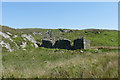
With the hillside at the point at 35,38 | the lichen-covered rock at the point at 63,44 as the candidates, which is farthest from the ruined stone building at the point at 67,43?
the hillside at the point at 35,38

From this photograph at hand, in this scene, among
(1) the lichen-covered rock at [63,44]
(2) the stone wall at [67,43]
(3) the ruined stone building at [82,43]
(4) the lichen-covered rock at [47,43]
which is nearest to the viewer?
(3) the ruined stone building at [82,43]

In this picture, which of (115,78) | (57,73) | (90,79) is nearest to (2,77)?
(57,73)

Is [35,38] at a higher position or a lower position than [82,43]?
higher

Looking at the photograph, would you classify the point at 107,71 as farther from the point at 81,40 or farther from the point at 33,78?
the point at 81,40

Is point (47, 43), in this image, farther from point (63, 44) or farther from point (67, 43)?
point (67, 43)

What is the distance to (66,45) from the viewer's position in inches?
1135

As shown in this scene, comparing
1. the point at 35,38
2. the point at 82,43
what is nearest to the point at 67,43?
the point at 82,43

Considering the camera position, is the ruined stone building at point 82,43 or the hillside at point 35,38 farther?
the hillside at point 35,38

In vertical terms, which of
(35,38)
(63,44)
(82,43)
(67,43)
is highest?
(35,38)

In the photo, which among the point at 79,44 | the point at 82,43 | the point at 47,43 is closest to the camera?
the point at 82,43

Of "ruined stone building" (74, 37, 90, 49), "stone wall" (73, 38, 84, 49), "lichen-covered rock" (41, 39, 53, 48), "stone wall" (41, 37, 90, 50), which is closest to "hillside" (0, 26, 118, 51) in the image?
"lichen-covered rock" (41, 39, 53, 48)

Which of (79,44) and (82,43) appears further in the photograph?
(79,44)

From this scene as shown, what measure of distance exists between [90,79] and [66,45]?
24.2 m

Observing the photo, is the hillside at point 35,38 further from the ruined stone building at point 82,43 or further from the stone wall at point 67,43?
the ruined stone building at point 82,43
